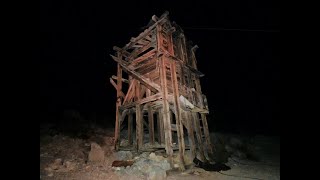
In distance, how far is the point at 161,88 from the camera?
29.3ft

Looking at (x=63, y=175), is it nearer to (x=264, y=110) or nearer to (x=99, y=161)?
(x=99, y=161)

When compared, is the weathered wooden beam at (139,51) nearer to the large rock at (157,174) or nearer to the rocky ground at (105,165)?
the rocky ground at (105,165)

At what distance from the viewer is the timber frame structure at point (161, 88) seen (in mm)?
9344

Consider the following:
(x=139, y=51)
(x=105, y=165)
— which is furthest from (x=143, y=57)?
(x=105, y=165)

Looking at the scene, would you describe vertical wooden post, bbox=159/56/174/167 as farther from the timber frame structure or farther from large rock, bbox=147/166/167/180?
large rock, bbox=147/166/167/180

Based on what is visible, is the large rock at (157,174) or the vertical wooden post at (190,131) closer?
the large rock at (157,174)

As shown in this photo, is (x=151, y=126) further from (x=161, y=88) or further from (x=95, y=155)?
(x=95, y=155)

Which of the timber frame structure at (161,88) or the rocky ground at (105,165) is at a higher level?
the timber frame structure at (161,88)

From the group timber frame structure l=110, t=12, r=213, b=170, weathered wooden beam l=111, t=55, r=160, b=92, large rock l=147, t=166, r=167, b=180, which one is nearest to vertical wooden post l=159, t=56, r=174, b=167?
timber frame structure l=110, t=12, r=213, b=170

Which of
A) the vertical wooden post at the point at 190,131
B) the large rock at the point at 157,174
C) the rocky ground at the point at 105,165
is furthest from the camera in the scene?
the vertical wooden post at the point at 190,131

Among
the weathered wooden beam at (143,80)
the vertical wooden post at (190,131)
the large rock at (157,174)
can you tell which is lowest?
the large rock at (157,174)

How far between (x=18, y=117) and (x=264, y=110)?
1454 inches

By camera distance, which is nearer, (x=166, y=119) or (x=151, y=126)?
(x=166, y=119)

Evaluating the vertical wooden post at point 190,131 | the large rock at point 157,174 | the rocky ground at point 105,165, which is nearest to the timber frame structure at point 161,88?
the vertical wooden post at point 190,131
